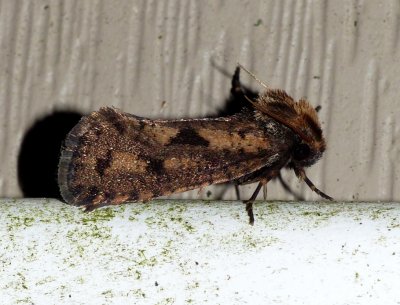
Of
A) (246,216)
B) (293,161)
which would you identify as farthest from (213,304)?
(293,161)

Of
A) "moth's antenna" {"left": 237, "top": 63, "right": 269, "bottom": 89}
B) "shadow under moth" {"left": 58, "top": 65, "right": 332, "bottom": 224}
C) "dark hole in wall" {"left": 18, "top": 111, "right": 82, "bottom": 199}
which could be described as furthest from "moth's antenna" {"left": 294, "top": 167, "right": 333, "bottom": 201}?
"dark hole in wall" {"left": 18, "top": 111, "right": 82, "bottom": 199}

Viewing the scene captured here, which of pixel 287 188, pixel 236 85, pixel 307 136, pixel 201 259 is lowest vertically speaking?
pixel 201 259

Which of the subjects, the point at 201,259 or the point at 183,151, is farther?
the point at 183,151

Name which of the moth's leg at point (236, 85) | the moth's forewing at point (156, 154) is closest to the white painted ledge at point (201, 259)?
the moth's forewing at point (156, 154)

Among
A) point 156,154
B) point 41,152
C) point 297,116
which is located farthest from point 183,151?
point 41,152

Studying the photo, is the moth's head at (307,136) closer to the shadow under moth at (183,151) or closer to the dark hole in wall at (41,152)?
the shadow under moth at (183,151)

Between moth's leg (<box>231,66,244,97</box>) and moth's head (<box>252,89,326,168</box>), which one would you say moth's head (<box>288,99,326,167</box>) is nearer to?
Result: moth's head (<box>252,89,326,168</box>)

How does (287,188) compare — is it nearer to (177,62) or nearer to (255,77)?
(255,77)
